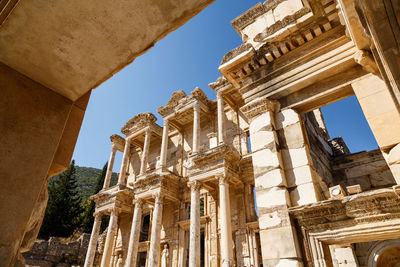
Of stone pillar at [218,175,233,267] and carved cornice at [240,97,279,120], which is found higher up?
carved cornice at [240,97,279,120]

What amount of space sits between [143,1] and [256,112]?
553cm

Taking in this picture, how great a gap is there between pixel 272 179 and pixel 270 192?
30 cm

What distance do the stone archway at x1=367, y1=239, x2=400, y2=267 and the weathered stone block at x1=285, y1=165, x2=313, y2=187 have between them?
7.03 meters

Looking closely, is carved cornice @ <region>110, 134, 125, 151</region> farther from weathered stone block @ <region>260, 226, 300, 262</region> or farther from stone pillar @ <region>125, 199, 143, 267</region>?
weathered stone block @ <region>260, 226, 300, 262</region>

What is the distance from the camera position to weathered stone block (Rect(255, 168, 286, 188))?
18.6 ft

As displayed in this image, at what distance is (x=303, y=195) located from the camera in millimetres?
5375

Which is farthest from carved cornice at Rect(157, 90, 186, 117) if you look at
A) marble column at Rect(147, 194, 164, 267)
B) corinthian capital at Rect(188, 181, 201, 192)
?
corinthian capital at Rect(188, 181, 201, 192)

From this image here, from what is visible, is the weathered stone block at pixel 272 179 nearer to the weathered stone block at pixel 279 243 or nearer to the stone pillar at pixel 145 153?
the weathered stone block at pixel 279 243

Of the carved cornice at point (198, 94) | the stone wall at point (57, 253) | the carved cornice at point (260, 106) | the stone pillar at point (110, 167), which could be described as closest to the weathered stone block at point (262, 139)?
the carved cornice at point (260, 106)

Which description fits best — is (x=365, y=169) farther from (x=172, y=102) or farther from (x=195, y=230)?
(x=172, y=102)

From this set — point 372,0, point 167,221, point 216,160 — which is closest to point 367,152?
point 216,160

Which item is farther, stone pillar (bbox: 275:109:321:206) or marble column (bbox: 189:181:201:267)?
marble column (bbox: 189:181:201:267)

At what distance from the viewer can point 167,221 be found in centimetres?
1778

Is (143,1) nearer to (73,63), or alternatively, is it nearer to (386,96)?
(73,63)
